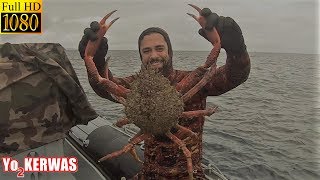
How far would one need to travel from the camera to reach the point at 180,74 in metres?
2.78

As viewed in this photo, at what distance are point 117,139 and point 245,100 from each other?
667cm

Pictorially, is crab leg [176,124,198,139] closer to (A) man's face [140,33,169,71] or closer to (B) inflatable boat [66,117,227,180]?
(A) man's face [140,33,169,71]

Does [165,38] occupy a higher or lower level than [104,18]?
lower

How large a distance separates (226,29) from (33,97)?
4.81 ft

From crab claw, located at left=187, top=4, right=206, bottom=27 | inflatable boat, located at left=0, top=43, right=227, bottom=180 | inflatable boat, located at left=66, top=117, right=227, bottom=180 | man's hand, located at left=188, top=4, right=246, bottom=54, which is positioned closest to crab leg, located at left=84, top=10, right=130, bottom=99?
inflatable boat, located at left=0, top=43, right=227, bottom=180

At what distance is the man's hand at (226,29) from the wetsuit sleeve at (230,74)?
0.05 m

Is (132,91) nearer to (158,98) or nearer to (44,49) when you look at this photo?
(158,98)

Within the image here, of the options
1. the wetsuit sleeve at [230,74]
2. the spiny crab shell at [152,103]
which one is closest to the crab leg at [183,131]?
the spiny crab shell at [152,103]

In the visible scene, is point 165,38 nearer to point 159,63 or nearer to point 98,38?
point 159,63

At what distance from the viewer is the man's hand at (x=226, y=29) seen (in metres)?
2.41

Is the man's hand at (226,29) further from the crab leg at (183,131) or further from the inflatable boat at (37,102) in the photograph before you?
the inflatable boat at (37,102)

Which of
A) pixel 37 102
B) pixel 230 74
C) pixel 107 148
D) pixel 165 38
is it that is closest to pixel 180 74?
pixel 165 38

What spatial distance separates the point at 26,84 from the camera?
238 cm

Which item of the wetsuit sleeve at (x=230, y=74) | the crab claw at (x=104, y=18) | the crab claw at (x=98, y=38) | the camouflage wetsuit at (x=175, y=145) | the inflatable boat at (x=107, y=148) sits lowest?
the inflatable boat at (x=107, y=148)
